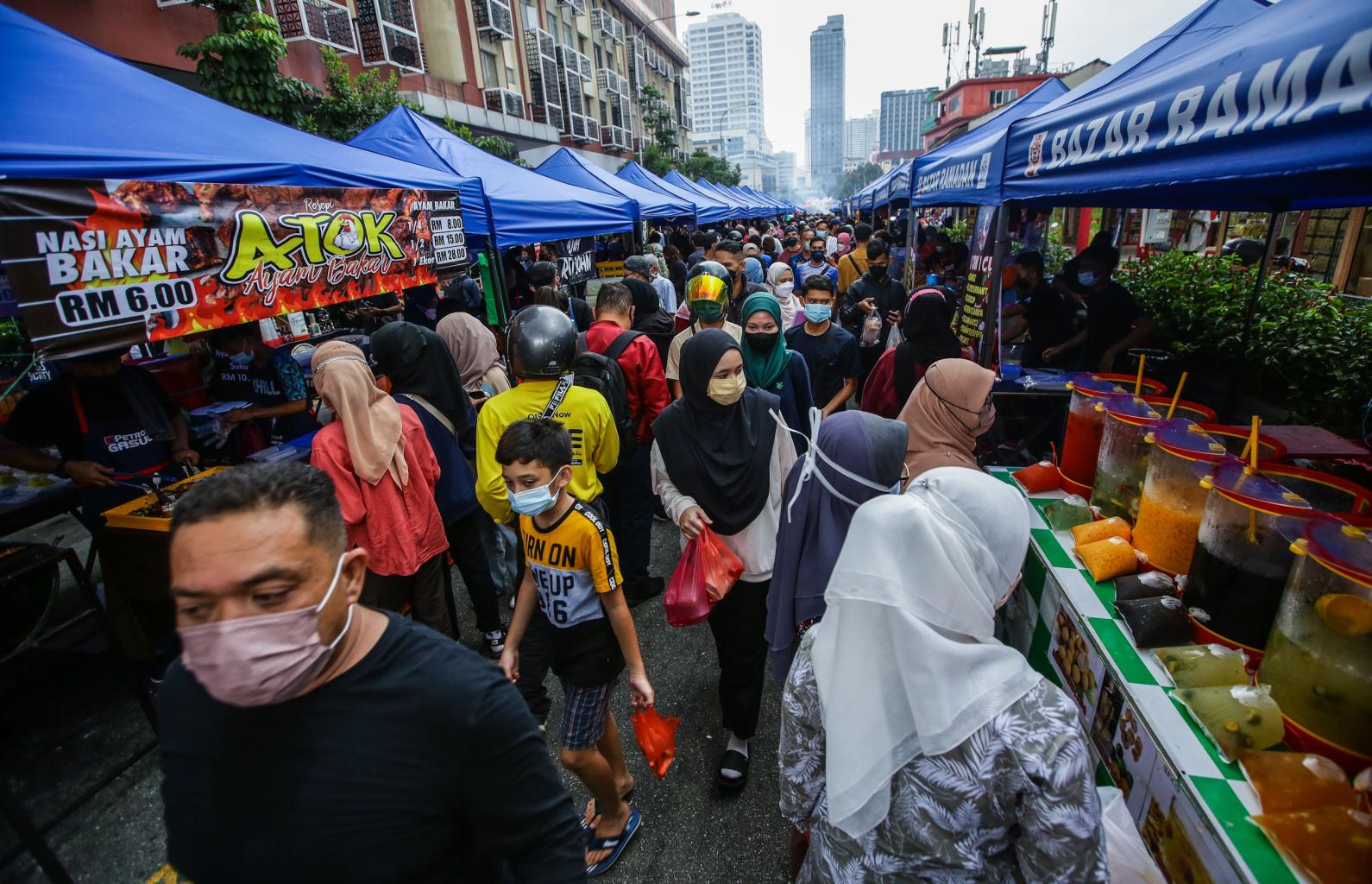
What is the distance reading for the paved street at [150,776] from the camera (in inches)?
97.0

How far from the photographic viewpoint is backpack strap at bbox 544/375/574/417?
2889 millimetres

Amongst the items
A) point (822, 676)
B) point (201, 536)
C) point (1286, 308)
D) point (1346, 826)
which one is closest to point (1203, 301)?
point (1286, 308)

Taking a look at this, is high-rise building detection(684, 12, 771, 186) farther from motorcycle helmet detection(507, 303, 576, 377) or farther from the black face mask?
motorcycle helmet detection(507, 303, 576, 377)

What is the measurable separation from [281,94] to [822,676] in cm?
811

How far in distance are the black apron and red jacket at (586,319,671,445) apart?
2745 millimetres

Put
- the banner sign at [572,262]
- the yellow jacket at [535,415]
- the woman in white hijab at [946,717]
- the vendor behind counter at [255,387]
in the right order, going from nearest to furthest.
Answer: the woman in white hijab at [946,717], the yellow jacket at [535,415], the vendor behind counter at [255,387], the banner sign at [572,262]

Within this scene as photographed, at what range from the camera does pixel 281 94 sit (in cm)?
648

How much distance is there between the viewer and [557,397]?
2.91m

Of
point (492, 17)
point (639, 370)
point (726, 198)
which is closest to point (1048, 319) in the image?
point (639, 370)

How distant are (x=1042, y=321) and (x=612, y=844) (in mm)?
5581

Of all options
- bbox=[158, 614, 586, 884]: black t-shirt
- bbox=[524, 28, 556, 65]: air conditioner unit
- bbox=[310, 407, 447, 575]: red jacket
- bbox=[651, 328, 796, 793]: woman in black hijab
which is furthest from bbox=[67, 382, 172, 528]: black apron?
bbox=[524, 28, 556, 65]: air conditioner unit

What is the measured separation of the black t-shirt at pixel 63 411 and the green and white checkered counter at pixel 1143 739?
16.1 feet

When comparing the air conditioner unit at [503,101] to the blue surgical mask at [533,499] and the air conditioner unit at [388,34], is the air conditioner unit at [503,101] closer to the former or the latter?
the air conditioner unit at [388,34]

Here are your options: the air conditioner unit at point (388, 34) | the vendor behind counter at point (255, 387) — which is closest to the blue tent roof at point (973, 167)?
the vendor behind counter at point (255, 387)
